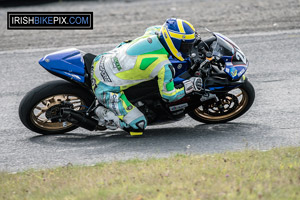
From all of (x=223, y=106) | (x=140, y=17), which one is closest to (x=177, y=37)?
(x=223, y=106)

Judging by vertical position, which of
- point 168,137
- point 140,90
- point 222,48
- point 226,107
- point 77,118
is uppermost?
point 222,48

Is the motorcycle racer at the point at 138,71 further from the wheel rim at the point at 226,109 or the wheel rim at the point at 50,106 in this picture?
the wheel rim at the point at 226,109

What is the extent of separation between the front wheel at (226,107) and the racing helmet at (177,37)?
3.47 feet

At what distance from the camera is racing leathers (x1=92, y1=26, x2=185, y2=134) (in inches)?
271

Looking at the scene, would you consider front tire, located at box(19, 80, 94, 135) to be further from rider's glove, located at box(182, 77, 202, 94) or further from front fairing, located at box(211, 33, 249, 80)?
front fairing, located at box(211, 33, 249, 80)

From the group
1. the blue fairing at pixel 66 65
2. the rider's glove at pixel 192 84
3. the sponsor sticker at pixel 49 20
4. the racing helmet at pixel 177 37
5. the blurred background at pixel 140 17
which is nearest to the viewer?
the racing helmet at pixel 177 37

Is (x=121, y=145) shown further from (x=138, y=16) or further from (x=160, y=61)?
(x=138, y=16)

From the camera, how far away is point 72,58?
24.0 ft

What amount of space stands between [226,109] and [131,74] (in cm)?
158

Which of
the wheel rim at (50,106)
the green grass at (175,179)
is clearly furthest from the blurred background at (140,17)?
the green grass at (175,179)

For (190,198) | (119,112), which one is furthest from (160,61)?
(190,198)

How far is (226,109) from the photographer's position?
7.77 meters

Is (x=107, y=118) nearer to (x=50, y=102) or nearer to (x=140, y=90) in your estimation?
(x=140, y=90)

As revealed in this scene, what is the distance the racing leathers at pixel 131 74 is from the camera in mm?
6879
